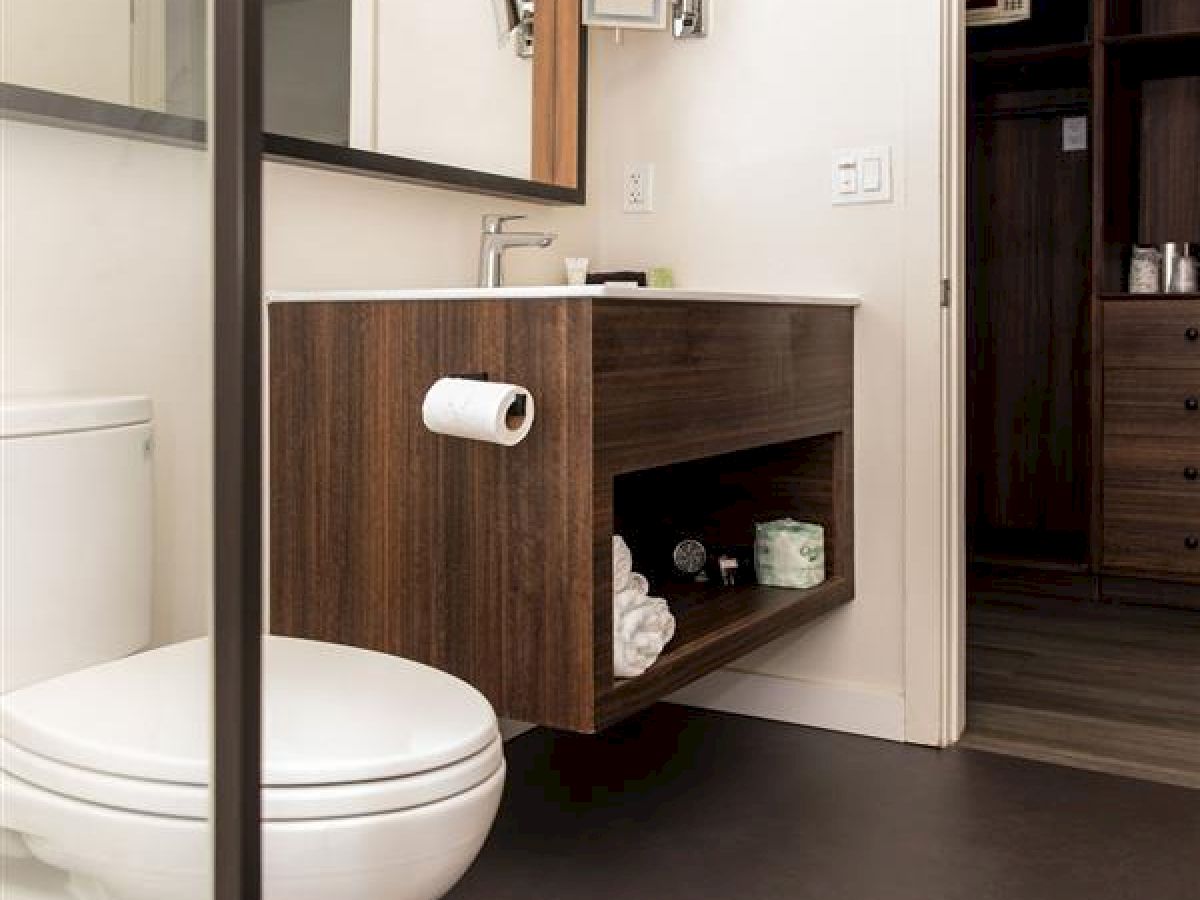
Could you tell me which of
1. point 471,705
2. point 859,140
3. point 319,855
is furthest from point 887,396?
point 319,855

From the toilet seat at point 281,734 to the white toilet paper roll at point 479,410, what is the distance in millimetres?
331

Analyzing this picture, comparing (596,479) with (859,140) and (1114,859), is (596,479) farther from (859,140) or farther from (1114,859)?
(859,140)

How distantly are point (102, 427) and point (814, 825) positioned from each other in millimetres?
1565

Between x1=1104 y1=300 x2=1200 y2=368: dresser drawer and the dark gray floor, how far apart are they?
168cm

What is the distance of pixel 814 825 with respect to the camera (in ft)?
6.88

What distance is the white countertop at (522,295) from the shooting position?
1731 mm

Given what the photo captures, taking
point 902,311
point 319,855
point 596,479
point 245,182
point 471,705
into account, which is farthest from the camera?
point 902,311

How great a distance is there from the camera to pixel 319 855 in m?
1.14

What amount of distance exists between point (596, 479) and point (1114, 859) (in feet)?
3.24

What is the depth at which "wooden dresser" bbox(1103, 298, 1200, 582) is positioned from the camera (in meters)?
3.62

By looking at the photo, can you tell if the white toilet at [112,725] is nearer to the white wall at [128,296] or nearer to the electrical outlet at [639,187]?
the white wall at [128,296]

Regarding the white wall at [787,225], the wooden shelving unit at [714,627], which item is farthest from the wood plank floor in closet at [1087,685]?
the wooden shelving unit at [714,627]

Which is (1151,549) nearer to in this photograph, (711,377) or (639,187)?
(639,187)

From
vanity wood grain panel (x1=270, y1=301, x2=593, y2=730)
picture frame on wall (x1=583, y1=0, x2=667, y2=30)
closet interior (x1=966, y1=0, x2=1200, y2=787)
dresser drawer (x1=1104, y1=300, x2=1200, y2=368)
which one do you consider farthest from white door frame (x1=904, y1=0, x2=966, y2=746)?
dresser drawer (x1=1104, y1=300, x2=1200, y2=368)
